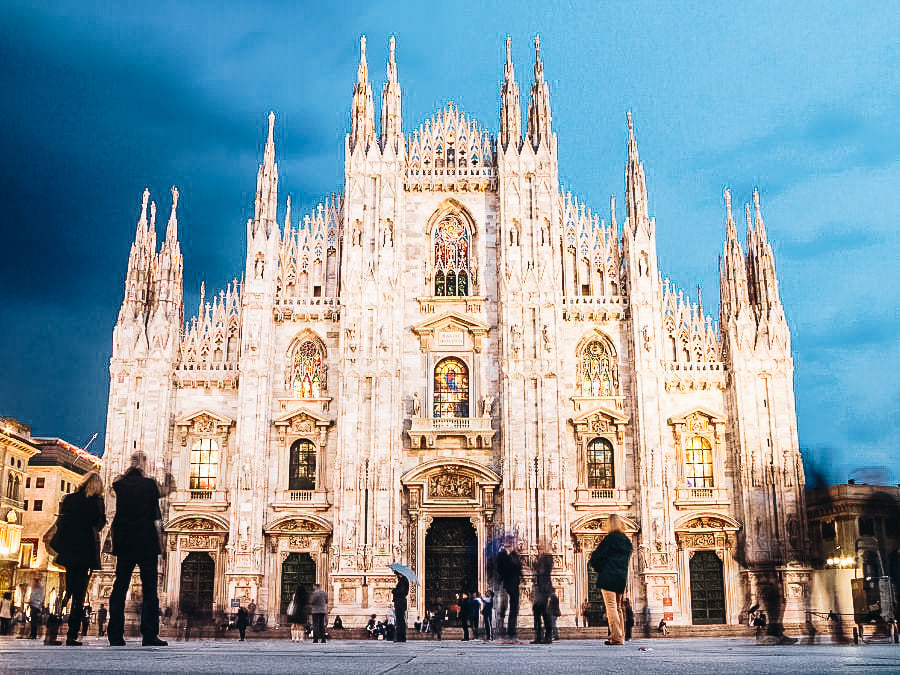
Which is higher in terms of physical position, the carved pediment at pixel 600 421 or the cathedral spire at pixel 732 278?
the cathedral spire at pixel 732 278

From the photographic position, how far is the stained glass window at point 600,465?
127 feet

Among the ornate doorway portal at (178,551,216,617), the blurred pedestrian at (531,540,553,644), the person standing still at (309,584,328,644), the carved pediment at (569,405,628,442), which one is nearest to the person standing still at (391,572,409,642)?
the person standing still at (309,584,328,644)

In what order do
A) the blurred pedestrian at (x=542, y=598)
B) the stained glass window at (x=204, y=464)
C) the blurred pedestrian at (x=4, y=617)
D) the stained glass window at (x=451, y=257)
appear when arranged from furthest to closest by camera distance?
the stained glass window at (x=451, y=257) → the stained glass window at (x=204, y=464) → the blurred pedestrian at (x=4, y=617) → the blurred pedestrian at (x=542, y=598)

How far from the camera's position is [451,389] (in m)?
39.8

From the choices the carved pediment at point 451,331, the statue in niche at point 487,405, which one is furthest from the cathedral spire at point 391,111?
the statue in niche at point 487,405

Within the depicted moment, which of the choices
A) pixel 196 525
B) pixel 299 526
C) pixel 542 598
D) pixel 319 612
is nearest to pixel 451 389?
pixel 299 526

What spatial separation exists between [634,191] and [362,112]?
11.7 metres

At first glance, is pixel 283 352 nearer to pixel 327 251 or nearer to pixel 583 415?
pixel 327 251

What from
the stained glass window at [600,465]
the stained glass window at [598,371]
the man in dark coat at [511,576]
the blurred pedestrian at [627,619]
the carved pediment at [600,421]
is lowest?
the blurred pedestrian at [627,619]

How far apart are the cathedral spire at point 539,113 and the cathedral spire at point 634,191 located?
3606mm

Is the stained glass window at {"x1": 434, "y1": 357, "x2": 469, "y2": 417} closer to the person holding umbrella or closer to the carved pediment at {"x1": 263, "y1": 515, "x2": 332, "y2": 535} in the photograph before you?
the carved pediment at {"x1": 263, "y1": 515, "x2": 332, "y2": 535}

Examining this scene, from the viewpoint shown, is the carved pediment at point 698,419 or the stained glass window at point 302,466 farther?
the carved pediment at point 698,419

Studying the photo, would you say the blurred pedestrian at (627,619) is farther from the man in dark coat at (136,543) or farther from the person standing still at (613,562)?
the man in dark coat at (136,543)

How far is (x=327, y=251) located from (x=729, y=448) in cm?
1796
